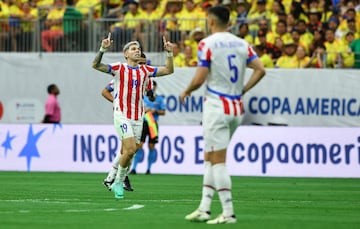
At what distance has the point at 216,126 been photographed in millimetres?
13047

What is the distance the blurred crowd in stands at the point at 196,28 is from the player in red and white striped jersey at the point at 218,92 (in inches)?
666

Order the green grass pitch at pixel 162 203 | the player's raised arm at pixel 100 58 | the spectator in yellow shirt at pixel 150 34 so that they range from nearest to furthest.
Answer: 1. the green grass pitch at pixel 162 203
2. the player's raised arm at pixel 100 58
3. the spectator in yellow shirt at pixel 150 34

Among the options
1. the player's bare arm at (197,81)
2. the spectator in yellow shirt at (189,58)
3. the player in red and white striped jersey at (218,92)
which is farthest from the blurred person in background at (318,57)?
the player's bare arm at (197,81)

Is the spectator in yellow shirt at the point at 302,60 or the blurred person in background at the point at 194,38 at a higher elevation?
the blurred person in background at the point at 194,38

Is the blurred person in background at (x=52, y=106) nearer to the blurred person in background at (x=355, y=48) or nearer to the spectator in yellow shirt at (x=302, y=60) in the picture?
the spectator in yellow shirt at (x=302, y=60)

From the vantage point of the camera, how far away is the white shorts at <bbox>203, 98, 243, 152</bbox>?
42.7 ft

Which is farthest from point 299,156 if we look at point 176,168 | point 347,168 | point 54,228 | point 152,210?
point 54,228

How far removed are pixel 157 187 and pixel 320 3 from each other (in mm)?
11314

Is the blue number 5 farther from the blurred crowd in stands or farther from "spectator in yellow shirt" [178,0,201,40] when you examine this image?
"spectator in yellow shirt" [178,0,201,40]

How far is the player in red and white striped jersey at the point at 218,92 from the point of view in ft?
42.7

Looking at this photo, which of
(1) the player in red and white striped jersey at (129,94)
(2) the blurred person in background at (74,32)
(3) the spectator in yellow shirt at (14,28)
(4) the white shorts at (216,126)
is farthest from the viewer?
(3) the spectator in yellow shirt at (14,28)

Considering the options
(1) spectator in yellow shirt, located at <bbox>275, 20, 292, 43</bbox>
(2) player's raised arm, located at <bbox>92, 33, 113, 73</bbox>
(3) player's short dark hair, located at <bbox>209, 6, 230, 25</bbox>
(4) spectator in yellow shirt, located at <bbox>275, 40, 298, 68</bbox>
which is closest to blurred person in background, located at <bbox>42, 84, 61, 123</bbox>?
(4) spectator in yellow shirt, located at <bbox>275, 40, 298, 68</bbox>

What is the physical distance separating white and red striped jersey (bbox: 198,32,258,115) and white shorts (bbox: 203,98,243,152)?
0.07 m

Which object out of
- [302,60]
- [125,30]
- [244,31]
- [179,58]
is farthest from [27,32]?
[302,60]
